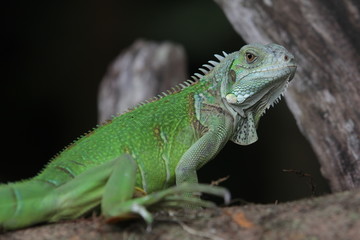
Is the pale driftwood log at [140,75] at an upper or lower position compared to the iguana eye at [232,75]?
upper

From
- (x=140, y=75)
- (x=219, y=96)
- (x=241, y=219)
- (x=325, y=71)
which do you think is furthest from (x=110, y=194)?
(x=140, y=75)

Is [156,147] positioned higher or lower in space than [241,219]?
higher

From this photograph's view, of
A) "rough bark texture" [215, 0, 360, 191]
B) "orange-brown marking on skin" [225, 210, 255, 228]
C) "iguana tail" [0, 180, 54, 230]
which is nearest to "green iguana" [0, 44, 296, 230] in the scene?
"iguana tail" [0, 180, 54, 230]

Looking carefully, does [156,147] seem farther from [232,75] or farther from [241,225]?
[241,225]

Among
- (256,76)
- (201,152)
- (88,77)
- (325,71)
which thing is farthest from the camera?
(88,77)

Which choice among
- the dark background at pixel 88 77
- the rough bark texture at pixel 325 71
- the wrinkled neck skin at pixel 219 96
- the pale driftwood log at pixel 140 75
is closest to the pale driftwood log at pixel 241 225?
the wrinkled neck skin at pixel 219 96

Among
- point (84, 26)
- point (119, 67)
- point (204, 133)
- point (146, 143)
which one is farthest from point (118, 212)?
point (84, 26)

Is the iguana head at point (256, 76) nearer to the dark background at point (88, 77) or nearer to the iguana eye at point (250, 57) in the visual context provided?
the iguana eye at point (250, 57)

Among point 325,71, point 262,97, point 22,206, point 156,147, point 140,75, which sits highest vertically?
point 140,75
